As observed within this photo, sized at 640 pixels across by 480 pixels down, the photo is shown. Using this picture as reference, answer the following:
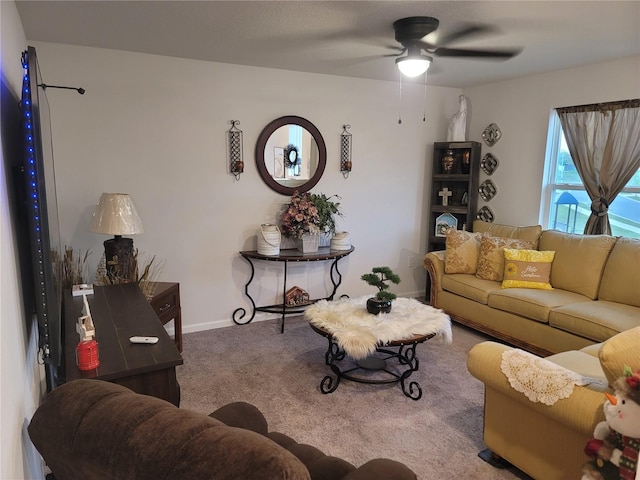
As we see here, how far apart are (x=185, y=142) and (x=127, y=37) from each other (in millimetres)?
916

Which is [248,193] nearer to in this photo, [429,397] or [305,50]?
[305,50]

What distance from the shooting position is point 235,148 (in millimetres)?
3906

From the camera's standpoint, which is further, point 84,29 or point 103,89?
point 103,89

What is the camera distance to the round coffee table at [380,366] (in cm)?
284

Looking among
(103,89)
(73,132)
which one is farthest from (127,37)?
(73,132)

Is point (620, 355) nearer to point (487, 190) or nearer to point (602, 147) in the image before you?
point (602, 147)

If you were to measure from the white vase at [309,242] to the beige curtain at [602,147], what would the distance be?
2.46m

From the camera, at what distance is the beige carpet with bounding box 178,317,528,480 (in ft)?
7.55

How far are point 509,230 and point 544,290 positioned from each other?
0.77 metres

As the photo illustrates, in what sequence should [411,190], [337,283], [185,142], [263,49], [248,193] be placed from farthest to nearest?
[411,190] < [337,283] < [248,193] < [185,142] < [263,49]

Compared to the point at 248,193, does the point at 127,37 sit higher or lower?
higher

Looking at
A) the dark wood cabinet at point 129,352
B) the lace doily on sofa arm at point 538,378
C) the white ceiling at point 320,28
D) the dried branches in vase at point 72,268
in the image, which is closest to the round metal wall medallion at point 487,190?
the white ceiling at point 320,28

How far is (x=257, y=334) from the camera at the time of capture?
3934mm

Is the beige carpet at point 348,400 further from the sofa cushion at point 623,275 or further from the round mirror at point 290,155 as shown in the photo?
the round mirror at point 290,155
